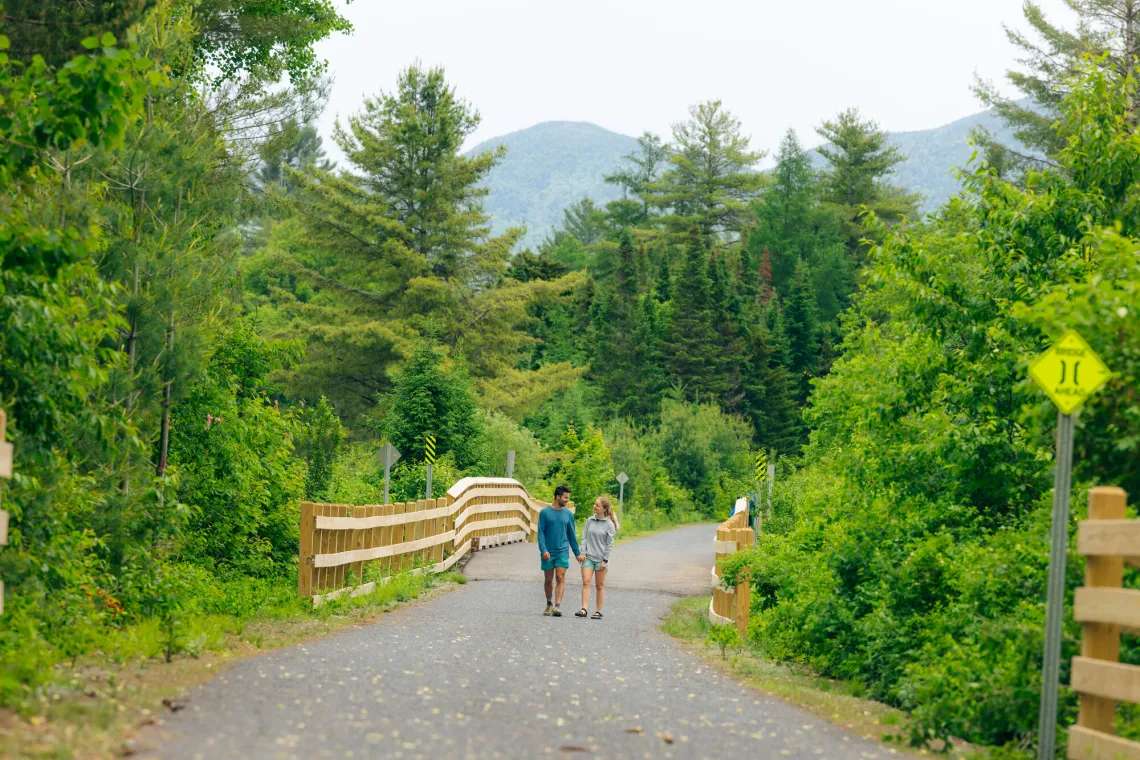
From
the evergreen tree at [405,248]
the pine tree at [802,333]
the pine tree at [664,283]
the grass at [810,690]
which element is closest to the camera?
the grass at [810,690]

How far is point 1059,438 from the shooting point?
7066mm

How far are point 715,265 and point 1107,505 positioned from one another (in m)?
78.4

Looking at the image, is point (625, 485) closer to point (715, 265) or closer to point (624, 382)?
point (624, 382)

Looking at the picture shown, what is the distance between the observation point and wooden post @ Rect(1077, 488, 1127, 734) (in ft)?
22.9

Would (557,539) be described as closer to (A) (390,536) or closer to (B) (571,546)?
(B) (571,546)

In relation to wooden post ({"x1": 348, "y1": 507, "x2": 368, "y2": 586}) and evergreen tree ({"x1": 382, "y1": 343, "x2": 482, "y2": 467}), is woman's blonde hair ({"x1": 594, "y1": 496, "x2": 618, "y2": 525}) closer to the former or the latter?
wooden post ({"x1": 348, "y1": 507, "x2": 368, "y2": 586})

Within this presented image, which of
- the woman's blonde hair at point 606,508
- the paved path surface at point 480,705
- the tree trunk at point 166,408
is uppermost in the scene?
the tree trunk at point 166,408

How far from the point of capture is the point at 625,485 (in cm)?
5144

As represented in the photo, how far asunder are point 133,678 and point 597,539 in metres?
8.17

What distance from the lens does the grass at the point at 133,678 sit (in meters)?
6.12

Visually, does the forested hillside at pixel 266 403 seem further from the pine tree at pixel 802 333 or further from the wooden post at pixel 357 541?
the pine tree at pixel 802 333

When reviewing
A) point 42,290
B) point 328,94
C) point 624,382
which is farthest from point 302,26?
point 624,382

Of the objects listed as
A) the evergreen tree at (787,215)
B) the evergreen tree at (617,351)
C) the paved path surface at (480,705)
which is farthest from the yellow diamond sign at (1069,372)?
the evergreen tree at (787,215)

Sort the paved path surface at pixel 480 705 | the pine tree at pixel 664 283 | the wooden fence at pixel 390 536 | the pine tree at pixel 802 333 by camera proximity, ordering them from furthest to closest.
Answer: the pine tree at pixel 664 283 < the pine tree at pixel 802 333 < the wooden fence at pixel 390 536 < the paved path surface at pixel 480 705
